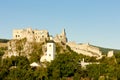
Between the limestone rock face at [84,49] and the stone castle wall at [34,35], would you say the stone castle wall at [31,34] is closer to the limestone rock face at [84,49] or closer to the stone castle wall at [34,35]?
the stone castle wall at [34,35]

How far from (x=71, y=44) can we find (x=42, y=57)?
13.5m

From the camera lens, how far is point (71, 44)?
413 ft

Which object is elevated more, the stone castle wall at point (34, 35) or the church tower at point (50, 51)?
the stone castle wall at point (34, 35)

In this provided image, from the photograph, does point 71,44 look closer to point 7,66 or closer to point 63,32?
point 63,32

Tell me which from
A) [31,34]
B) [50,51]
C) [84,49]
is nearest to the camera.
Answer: [50,51]

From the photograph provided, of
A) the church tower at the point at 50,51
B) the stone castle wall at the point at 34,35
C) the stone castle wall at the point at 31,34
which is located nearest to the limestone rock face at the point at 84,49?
the stone castle wall at the point at 34,35

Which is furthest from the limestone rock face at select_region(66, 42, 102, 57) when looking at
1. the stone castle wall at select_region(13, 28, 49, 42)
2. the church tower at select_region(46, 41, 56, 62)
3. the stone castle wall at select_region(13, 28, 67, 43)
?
the church tower at select_region(46, 41, 56, 62)

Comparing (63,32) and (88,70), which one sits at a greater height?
(63,32)

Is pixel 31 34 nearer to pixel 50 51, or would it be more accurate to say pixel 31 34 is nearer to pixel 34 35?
pixel 34 35

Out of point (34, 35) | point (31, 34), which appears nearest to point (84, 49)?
point (34, 35)

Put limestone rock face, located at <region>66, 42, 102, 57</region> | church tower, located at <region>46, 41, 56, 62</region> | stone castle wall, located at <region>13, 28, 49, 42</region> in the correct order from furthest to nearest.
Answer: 1. stone castle wall, located at <region>13, 28, 49, 42</region>
2. limestone rock face, located at <region>66, 42, 102, 57</region>
3. church tower, located at <region>46, 41, 56, 62</region>

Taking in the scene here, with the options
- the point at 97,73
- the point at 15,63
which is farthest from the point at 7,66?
the point at 97,73

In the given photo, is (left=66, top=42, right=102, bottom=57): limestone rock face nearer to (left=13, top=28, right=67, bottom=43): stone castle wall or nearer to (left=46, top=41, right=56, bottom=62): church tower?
(left=13, top=28, right=67, bottom=43): stone castle wall

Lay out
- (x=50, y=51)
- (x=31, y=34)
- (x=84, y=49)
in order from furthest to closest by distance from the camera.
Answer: (x=31, y=34) → (x=84, y=49) → (x=50, y=51)
